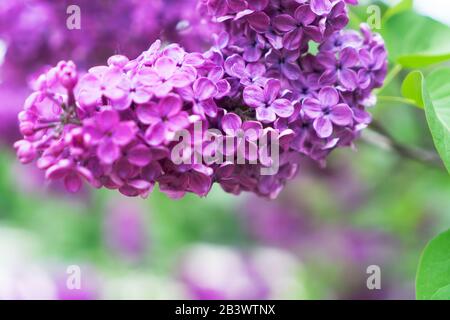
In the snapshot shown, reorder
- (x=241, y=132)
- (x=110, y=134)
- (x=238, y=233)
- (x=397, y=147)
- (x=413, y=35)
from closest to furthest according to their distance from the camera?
(x=110, y=134) → (x=241, y=132) → (x=413, y=35) → (x=397, y=147) → (x=238, y=233)

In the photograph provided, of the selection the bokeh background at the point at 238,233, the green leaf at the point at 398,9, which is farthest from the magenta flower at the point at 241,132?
the bokeh background at the point at 238,233

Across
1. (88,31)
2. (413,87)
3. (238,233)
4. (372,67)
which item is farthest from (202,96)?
(238,233)

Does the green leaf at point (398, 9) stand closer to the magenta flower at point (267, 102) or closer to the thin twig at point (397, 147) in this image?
the thin twig at point (397, 147)

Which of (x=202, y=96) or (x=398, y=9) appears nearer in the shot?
(x=202, y=96)

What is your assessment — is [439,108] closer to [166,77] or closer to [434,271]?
[434,271]

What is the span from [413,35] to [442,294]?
616 millimetres

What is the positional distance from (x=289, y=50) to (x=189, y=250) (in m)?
1.80

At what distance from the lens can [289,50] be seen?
1.25 metres

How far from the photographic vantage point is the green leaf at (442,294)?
4.31ft

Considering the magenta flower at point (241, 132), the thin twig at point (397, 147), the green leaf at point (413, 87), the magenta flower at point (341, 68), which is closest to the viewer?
the magenta flower at point (241, 132)

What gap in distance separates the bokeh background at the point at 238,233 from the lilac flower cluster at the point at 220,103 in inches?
42.4

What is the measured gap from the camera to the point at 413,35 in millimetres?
1645

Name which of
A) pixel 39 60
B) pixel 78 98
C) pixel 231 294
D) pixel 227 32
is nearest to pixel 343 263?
pixel 231 294

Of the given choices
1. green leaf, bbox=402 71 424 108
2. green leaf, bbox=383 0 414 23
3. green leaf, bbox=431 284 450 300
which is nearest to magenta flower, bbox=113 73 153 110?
green leaf, bbox=402 71 424 108
